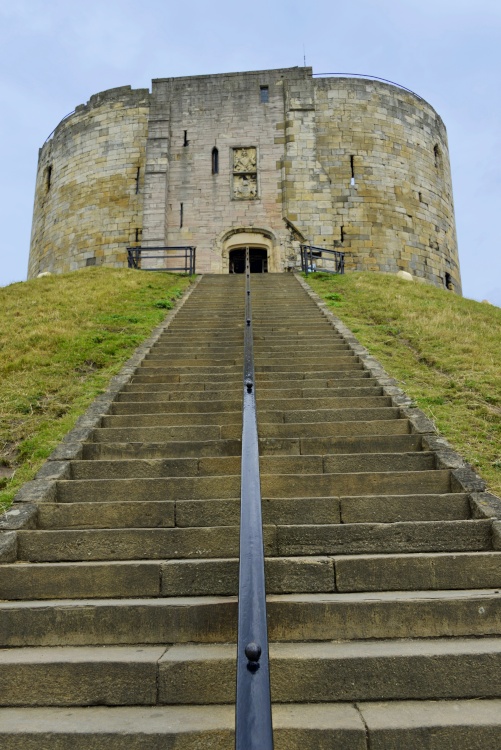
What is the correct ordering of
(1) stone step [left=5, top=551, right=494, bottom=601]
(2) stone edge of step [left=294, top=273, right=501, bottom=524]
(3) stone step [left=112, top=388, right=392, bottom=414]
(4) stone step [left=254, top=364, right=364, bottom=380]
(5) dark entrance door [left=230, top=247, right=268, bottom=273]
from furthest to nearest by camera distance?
(5) dark entrance door [left=230, top=247, right=268, bottom=273] → (4) stone step [left=254, top=364, right=364, bottom=380] → (3) stone step [left=112, top=388, right=392, bottom=414] → (2) stone edge of step [left=294, top=273, right=501, bottom=524] → (1) stone step [left=5, top=551, right=494, bottom=601]

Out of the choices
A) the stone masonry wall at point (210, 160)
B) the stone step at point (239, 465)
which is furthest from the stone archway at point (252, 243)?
the stone step at point (239, 465)

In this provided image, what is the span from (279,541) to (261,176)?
1747cm

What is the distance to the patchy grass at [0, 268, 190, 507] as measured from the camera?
17.8 ft

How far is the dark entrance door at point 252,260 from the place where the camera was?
19625 mm

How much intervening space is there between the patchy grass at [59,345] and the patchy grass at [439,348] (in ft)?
10.9

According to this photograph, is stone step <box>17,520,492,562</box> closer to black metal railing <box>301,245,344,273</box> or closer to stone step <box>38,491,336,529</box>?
stone step <box>38,491,336,529</box>

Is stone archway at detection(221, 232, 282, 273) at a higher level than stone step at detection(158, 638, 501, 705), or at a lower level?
higher

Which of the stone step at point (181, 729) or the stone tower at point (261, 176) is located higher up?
the stone tower at point (261, 176)

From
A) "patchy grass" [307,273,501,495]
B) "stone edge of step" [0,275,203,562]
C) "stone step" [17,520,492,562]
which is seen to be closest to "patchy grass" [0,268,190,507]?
"stone edge of step" [0,275,203,562]

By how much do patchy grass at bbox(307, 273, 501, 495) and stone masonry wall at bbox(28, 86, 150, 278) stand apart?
8166mm

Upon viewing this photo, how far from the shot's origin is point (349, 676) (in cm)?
256

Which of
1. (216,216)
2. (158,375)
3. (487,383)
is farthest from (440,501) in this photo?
(216,216)

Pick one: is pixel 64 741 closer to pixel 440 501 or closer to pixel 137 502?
pixel 137 502

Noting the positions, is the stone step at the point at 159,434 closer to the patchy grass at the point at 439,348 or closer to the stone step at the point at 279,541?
the stone step at the point at 279,541
